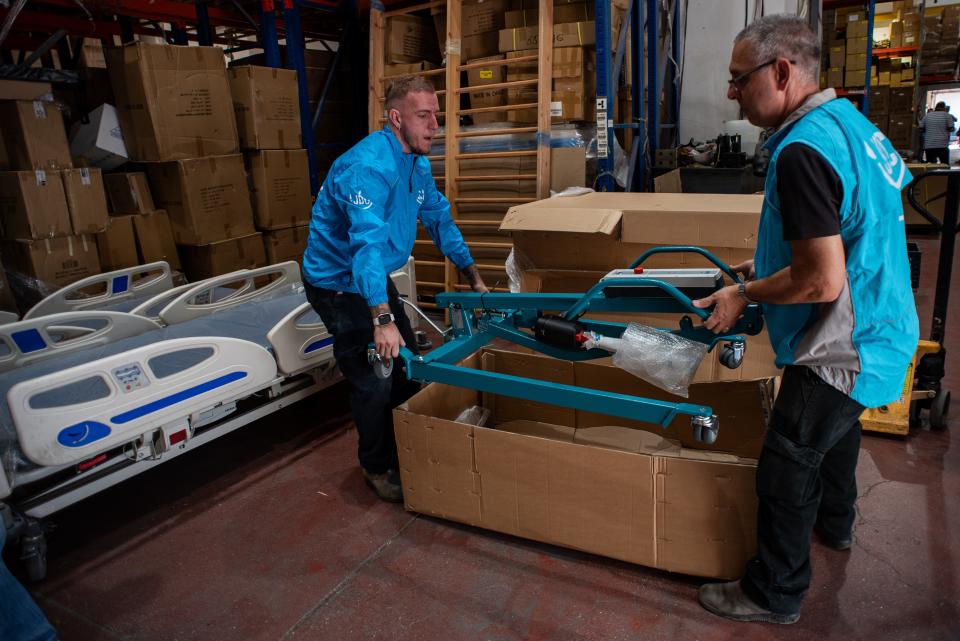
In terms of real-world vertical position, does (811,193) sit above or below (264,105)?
below

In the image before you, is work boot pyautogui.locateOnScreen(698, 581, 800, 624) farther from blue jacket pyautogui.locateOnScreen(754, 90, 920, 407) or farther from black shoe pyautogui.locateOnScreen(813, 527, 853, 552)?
blue jacket pyautogui.locateOnScreen(754, 90, 920, 407)

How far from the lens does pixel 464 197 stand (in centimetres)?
546

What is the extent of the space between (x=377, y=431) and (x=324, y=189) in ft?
3.53

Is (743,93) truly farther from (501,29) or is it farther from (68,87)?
(68,87)

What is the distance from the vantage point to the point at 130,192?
4.91 m

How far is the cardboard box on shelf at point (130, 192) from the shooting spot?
4.91 metres

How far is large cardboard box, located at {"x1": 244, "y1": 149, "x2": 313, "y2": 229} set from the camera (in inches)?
213

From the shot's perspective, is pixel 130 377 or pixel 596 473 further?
pixel 130 377

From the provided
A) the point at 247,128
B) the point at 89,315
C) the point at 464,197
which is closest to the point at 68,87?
the point at 247,128

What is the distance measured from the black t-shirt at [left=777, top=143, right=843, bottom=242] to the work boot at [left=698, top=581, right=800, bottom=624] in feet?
3.98

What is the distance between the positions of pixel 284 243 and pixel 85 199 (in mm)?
1593

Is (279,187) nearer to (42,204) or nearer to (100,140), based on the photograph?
(100,140)

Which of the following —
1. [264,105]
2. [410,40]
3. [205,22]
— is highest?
[205,22]

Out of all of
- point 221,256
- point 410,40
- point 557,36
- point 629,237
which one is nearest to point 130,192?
point 221,256
